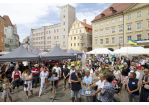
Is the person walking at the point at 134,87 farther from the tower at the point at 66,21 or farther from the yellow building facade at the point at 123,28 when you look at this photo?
the tower at the point at 66,21

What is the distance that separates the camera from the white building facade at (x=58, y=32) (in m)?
39.9

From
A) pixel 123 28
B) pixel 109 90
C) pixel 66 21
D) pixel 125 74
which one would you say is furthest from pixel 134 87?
pixel 66 21

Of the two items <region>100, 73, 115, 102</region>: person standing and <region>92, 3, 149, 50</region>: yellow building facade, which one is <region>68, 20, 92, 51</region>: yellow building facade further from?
<region>100, 73, 115, 102</region>: person standing

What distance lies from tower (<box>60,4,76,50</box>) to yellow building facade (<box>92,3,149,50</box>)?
42.8ft

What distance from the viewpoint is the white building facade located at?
39.9 m

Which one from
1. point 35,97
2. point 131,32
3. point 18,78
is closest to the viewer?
point 35,97

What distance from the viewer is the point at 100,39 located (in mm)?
29766

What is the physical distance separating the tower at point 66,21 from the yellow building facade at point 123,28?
13.0 m

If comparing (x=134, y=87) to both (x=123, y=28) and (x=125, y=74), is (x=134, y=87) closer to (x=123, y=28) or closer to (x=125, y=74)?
(x=125, y=74)

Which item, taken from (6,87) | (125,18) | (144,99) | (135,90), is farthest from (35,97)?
(125,18)

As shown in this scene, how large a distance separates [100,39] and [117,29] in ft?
19.1

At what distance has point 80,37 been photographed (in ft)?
111

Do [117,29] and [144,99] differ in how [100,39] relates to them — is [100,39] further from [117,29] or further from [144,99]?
[144,99]

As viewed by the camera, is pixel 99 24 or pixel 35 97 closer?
pixel 35 97
